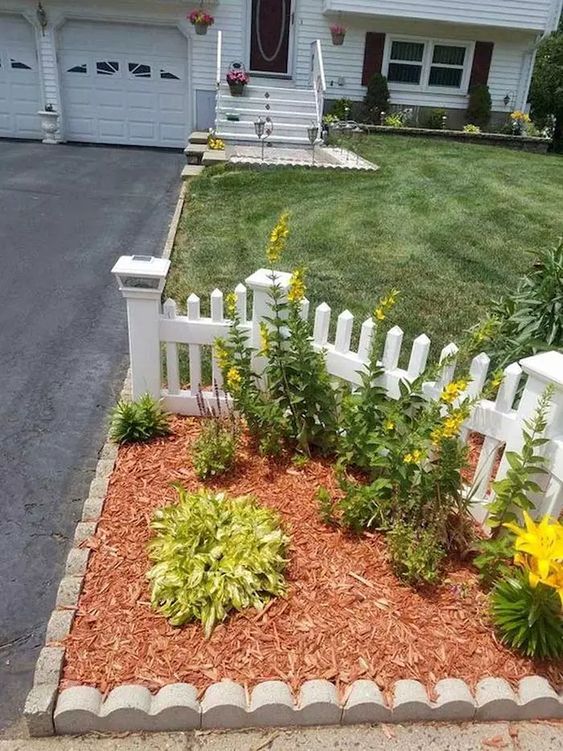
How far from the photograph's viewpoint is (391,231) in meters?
7.38

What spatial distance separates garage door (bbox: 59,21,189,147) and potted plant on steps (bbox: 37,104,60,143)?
45 cm

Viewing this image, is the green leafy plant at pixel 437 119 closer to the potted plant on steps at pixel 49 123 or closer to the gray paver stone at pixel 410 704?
the potted plant on steps at pixel 49 123

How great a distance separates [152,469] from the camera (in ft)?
10.6

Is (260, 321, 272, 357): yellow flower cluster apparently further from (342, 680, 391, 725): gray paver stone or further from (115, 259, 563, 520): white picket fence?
(342, 680, 391, 725): gray paver stone

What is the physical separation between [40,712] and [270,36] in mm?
15994

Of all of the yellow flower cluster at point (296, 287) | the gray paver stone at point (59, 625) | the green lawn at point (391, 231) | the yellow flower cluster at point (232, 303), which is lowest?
the gray paver stone at point (59, 625)

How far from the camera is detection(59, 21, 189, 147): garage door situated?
1415 centimetres

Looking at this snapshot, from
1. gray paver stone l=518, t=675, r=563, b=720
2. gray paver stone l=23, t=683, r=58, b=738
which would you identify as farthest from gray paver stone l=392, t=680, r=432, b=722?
gray paver stone l=23, t=683, r=58, b=738

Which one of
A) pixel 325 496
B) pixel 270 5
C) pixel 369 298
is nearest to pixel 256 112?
pixel 270 5

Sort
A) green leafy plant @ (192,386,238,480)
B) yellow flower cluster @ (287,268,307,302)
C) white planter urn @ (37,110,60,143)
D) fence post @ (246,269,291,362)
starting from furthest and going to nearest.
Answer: white planter urn @ (37,110,60,143) < fence post @ (246,269,291,362) < green leafy plant @ (192,386,238,480) < yellow flower cluster @ (287,268,307,302)

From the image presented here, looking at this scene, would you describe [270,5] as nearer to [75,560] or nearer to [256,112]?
[256,112]

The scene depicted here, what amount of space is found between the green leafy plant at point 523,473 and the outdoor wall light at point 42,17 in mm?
15355

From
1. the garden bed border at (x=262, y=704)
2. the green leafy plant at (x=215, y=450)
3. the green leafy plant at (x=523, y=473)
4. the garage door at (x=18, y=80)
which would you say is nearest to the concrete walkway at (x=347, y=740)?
the garden bed border at (x=262, y=704)

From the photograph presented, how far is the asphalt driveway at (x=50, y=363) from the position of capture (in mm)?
2611
